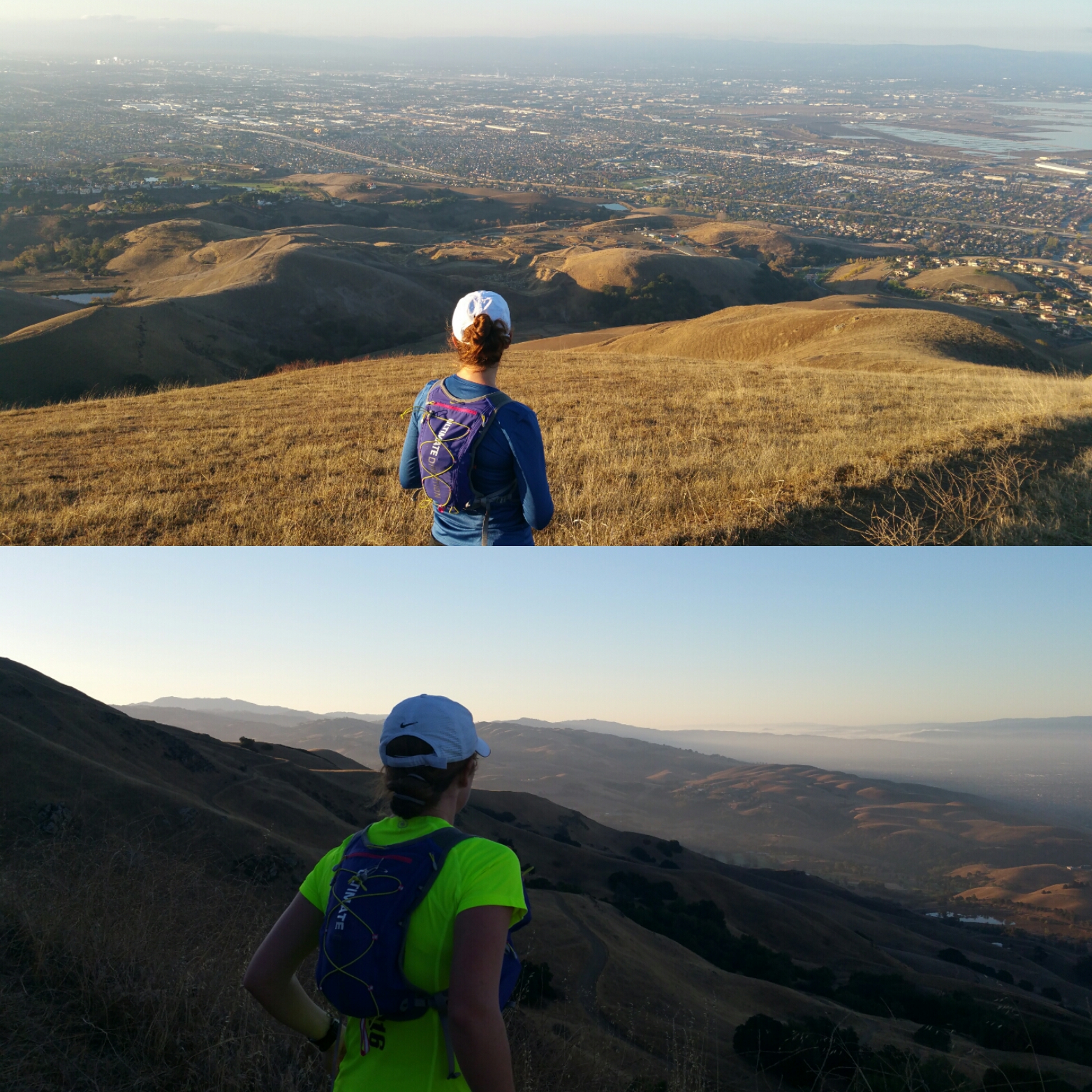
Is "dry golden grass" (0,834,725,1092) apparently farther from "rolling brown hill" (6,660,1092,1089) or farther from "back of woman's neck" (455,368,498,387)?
"back of woman's neck" (455,368,498,387)

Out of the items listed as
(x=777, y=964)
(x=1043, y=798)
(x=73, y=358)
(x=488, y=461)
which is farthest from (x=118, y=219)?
(x=1043, y=798)

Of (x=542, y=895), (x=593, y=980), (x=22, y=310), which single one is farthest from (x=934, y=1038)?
(x=22, y=310)

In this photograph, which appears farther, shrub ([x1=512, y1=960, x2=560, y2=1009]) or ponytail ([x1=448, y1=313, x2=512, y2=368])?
shrub ([x1=512, y1=960, x2=560, y2=1009])

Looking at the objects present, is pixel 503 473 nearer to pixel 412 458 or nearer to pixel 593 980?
pixel 412 458

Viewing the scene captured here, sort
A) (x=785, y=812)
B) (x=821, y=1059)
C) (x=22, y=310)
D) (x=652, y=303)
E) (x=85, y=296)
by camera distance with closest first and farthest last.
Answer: (x=821, y=1059) < (x=22, y=310) < (x=85, y=296) < (x=652, y=303) < (x=785, y=812)

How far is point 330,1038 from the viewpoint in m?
2.19

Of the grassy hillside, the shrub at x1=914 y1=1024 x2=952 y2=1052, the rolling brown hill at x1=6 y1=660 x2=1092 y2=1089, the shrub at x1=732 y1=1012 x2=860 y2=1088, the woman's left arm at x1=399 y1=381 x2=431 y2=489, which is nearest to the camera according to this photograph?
the woman's left arm at x1=399 y1=381 x2=431 y2=489

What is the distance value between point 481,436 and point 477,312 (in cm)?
56

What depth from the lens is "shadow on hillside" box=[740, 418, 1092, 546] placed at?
6.66 metres

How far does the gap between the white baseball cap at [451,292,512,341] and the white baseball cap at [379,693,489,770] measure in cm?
191

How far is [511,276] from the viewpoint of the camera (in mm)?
76312

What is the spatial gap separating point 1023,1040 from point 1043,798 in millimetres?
52146

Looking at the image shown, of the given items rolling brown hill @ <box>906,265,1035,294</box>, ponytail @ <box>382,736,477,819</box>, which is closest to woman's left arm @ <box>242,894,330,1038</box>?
ponytail @ <box>382,736,477,819</box>

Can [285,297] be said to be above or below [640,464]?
above
